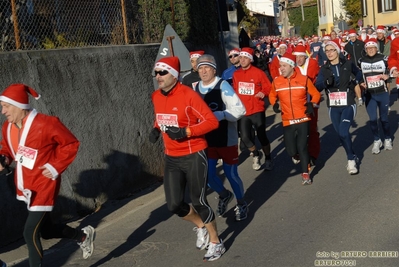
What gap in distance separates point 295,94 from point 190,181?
328cm

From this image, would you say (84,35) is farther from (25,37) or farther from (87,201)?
(87,201)

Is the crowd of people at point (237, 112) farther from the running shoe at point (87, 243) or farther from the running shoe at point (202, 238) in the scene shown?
the running shoe at point (87, 243)

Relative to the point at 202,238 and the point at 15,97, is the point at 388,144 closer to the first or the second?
the point at 202,238

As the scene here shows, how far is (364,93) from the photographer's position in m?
11.0

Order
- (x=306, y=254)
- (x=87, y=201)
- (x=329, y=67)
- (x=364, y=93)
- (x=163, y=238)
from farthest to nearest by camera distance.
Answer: (x=364, y=93) → (x=329, y=67) → (x=87, y=201) → (x=163, y=238) → (x=306, y=254)

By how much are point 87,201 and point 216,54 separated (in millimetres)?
9905

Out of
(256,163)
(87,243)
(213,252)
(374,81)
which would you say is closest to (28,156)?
(87,243)

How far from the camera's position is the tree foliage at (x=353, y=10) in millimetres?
53031

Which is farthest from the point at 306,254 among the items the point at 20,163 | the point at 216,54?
the point at 216,54

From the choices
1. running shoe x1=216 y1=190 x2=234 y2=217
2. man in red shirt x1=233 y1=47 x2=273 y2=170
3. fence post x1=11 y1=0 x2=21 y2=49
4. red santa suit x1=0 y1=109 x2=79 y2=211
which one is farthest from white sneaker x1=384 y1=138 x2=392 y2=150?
red santa suit x1=0 y1=109 x2=79 y2=211

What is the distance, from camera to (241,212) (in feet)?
24.8

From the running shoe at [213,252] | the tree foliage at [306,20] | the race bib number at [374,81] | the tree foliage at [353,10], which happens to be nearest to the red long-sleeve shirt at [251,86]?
the race bib number at [374,81]

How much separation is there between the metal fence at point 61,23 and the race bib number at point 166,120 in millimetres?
3298

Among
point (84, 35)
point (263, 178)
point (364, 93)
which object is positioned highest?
point (84, 35)
